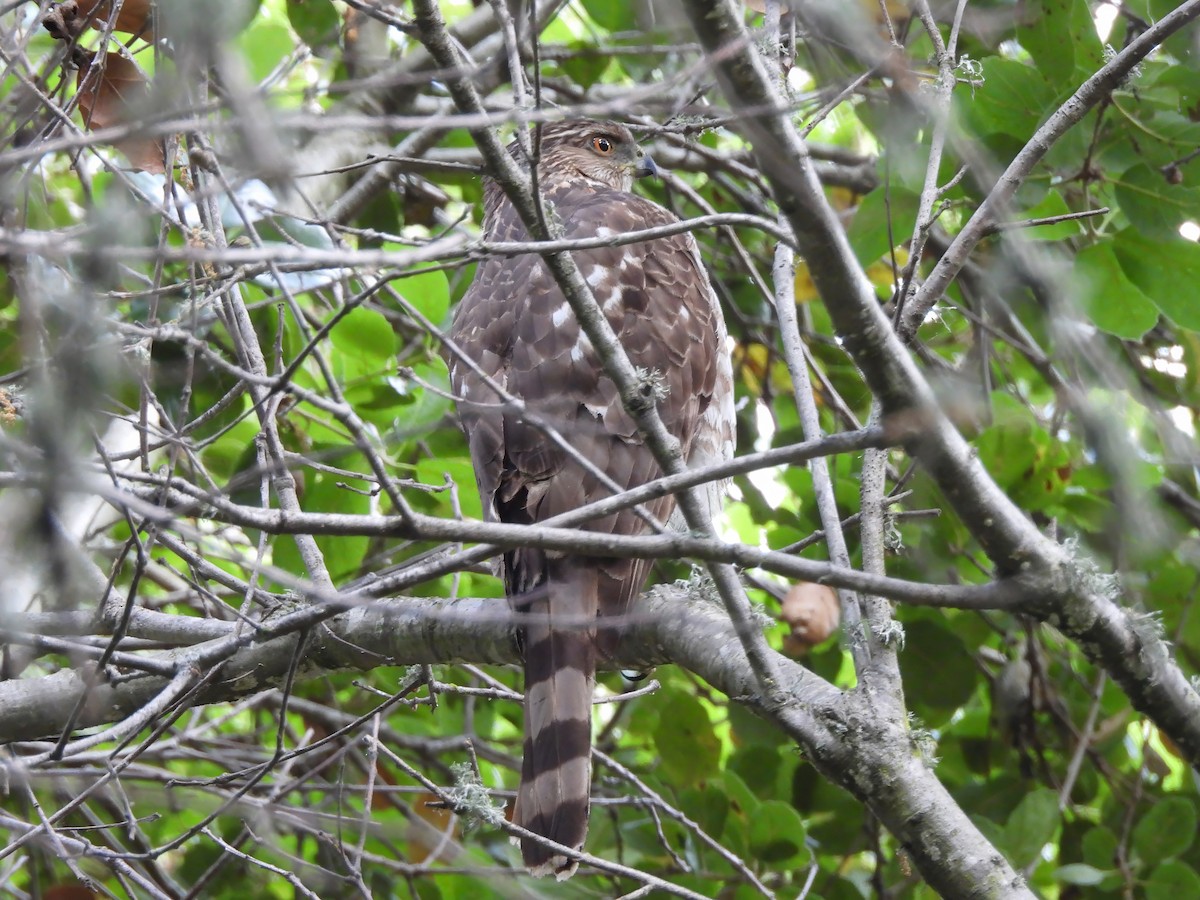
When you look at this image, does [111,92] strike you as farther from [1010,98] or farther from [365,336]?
[1010,98]

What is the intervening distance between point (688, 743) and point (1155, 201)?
198 cm

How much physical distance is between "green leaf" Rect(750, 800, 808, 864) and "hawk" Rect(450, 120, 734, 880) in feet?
2.64

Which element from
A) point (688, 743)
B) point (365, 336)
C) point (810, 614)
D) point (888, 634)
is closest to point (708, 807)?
point (688, 743)

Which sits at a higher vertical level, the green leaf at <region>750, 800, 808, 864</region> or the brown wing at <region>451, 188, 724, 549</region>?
the brown wing at <region>451, 188, 724, 549</region>

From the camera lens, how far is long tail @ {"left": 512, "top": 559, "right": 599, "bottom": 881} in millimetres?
2551

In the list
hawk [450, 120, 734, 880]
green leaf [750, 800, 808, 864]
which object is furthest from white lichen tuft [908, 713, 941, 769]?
green leaf [750, 800, 808, 864]

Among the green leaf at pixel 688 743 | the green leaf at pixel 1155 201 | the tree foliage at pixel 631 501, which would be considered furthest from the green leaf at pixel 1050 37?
the green leaf at pixel 688 743

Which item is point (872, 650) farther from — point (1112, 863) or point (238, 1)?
point (1112, 863)

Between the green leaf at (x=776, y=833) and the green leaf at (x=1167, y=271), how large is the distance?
63.0 inches

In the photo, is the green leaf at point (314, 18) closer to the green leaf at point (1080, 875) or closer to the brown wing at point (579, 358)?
the brown wing at point (579, 358)

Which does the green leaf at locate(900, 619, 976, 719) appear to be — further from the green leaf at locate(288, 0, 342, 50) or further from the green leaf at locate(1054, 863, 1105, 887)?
the green leaf at locate(288, 0, 342, 50)

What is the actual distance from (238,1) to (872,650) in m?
1.47

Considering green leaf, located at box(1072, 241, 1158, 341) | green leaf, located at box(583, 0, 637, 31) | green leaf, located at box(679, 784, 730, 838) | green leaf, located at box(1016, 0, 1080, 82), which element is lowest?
green leaf, located at box(679, 784, 730, 838)

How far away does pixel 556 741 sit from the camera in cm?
260
